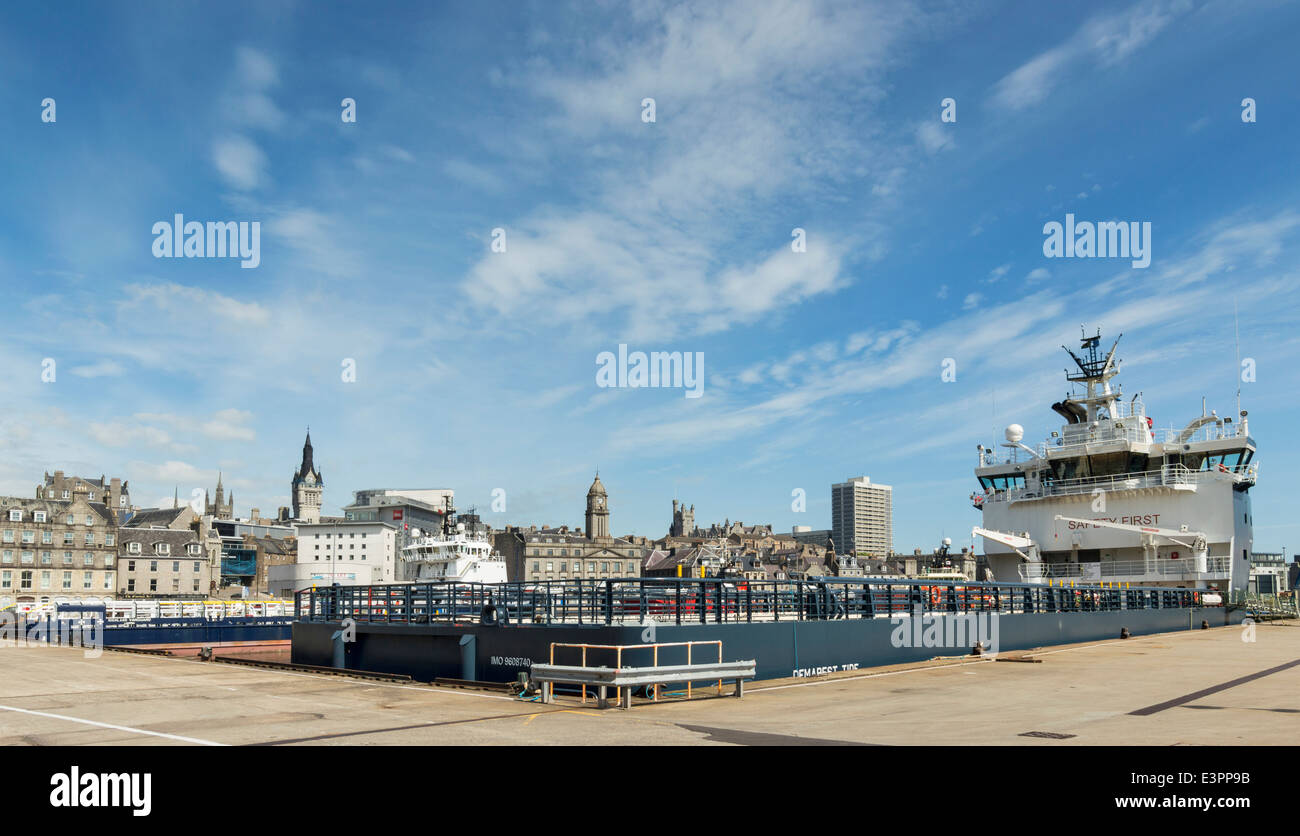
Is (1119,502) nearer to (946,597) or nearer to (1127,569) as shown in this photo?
(1127,569)

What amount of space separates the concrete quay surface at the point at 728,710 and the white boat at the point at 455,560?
72.8ft

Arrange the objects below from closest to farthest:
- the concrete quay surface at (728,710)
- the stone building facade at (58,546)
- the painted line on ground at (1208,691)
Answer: the concrete quay surface at (728,710) → the painted line on ground at (1208,691) → the stone building facade at (58,546)

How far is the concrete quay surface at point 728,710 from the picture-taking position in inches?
422

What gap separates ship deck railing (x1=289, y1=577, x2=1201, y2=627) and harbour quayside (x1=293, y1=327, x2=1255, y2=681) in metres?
0.07

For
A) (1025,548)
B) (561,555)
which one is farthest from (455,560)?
(561,555)

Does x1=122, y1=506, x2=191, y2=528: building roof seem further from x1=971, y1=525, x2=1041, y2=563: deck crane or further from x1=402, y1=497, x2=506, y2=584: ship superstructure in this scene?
x1=971, y1=525, x2=1041, y2=563: deck crane

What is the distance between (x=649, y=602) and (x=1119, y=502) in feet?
103

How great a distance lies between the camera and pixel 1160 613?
118 feet

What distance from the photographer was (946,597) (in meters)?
26.2

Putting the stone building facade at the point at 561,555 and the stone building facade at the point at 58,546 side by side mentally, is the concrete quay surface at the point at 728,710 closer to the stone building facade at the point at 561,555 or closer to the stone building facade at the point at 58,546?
the stone building facade at the point at 58,546

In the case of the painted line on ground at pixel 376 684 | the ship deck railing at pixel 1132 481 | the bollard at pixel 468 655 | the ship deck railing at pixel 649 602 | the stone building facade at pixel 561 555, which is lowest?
the stone building facade at pixel 561 555

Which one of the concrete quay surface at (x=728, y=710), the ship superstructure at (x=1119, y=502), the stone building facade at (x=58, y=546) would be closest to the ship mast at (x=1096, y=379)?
the ship superstructure at (x=1119, y=502)
